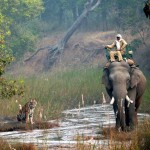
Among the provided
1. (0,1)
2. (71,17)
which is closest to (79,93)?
(0,1)

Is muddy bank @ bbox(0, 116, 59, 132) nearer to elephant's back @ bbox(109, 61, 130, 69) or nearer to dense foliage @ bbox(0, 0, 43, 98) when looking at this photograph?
elephant's back @ bbox(109, 61, 130, 69)

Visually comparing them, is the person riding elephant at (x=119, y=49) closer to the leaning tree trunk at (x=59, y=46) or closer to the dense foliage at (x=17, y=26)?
the dense foliage at (x=17, y=26)

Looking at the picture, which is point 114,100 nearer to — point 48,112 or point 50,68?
point 48,112

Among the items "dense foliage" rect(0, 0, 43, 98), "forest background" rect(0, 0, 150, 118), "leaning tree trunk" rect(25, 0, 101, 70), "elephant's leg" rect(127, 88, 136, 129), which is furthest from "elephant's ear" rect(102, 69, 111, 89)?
"leaning tree trunk" rect(25, 0, 101, 70)

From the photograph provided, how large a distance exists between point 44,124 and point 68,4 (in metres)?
40.0

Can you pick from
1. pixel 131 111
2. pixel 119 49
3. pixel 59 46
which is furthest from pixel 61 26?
pixel 131 111

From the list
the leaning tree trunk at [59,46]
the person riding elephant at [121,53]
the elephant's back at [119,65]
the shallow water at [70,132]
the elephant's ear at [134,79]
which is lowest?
the shallow water at [70,132]

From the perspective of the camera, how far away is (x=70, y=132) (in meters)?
14.2

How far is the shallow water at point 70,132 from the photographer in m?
11.6

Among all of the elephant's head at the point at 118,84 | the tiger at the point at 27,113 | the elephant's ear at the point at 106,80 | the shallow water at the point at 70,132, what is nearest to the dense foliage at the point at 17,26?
the shallow water at the point at 70,132

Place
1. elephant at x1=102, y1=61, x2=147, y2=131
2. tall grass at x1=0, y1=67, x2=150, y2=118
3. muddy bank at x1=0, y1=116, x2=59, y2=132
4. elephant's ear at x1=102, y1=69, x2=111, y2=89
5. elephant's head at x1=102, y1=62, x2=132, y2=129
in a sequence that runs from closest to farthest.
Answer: elephant's head at x1=102, y1=62, x2=132, y2=129 < elephant at x1=102, y1=61, x2=147, y2=131 < elephant's ear at x1=102, y1=69, x2=111, y2=89 < muddy bank at x1=0, y1=116, x2=59, y2=132 < tall grass at x1=0, y1=67, x2=150, y2=118

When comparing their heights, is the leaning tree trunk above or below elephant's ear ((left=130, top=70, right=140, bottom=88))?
above

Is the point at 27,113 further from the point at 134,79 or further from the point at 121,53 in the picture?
the point at 134,79

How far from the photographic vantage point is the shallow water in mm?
11630
